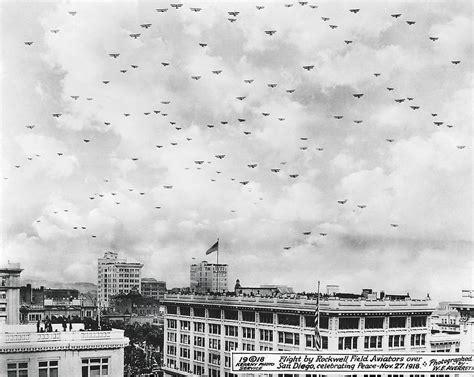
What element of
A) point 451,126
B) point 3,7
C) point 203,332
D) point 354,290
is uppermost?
point 3,7

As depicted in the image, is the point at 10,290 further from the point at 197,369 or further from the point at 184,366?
the point at 184,366

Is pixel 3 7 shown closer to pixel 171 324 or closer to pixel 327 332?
pixel 327 332

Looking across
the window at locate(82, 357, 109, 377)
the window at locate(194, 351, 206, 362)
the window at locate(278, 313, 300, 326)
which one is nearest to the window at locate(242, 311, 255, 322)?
the window at locate(278, 313, 300, 326)

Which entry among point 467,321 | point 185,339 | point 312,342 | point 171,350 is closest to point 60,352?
point 467,321

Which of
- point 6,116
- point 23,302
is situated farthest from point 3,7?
point 23,302

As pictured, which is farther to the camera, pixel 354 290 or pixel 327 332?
pixel 354 290
